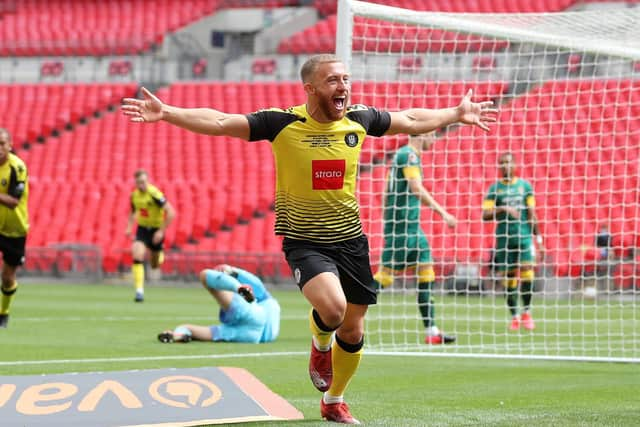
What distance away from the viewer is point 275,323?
34.5 feet

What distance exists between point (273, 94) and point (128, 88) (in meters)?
4.65

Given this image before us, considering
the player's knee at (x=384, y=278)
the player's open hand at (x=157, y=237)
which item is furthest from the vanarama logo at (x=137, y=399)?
the player's open hand at (x=157, y=237)

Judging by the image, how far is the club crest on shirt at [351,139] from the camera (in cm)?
601

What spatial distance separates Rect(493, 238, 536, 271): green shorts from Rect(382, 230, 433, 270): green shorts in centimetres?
173

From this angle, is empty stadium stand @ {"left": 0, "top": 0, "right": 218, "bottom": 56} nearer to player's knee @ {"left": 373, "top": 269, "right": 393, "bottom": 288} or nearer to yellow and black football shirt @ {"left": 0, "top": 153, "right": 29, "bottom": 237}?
yellow and black football shirt @ {"left": 0, "top": 153, "right": 29, "bottom": 237}

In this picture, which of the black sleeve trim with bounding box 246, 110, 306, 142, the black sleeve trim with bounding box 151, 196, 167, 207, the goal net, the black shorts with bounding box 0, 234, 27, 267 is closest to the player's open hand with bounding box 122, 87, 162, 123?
the black sleeve trim with bounding box 246, 110, 306, 142

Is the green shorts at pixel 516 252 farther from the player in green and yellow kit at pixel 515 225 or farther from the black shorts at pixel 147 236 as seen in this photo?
the black shorts at pixel 147 236

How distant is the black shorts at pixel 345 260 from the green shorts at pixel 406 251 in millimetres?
4384

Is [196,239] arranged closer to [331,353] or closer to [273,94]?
[273,94]

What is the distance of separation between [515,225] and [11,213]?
18.0 feet

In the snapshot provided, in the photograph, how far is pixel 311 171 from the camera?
19.4 ft

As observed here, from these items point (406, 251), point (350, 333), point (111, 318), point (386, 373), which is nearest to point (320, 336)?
point (350, 333)

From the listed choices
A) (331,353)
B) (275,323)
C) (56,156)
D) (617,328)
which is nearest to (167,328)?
(275,323)

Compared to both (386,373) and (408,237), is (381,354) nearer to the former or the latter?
(386,373)
